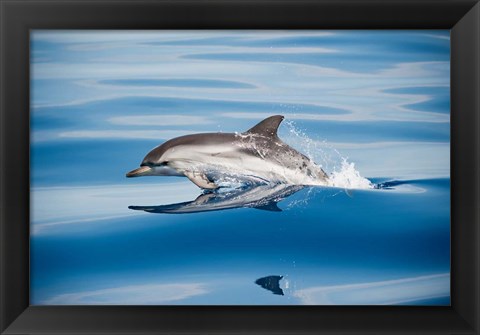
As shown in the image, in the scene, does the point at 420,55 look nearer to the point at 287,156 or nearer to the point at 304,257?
the point at 287,156

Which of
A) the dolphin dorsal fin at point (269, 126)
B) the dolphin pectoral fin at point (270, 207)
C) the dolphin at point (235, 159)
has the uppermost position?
the dolphin dorsal fin at point (269, 126)

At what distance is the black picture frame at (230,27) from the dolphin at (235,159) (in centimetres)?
64

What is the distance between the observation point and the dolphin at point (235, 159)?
2.88m

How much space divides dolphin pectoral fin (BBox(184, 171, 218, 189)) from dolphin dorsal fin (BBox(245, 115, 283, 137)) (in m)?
0.41

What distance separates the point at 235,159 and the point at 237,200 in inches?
10.4

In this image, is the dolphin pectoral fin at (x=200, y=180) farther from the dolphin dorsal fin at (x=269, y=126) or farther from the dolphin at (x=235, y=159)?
the dolphin dorsal fin at (x=269, y=126)

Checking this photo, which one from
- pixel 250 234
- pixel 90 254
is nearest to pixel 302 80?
pixel 250 234

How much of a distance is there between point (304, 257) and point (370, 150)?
741 mm

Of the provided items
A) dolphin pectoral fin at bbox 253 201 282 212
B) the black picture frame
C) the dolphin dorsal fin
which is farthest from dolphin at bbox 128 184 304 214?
the black picture frame

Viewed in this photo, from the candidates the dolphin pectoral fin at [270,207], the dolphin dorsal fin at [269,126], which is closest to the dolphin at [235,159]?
the dolphin dorsal fin at [269,126]

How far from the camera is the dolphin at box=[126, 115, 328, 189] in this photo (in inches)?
113

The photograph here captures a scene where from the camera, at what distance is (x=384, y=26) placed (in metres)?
2.87

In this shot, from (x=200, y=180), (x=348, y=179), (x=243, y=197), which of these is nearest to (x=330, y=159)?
(x=348, y=179)

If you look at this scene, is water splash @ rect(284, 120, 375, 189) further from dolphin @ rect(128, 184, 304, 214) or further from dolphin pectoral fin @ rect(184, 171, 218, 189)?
dolphin pectoral fin @ rect(184, 171, 218, 189)
